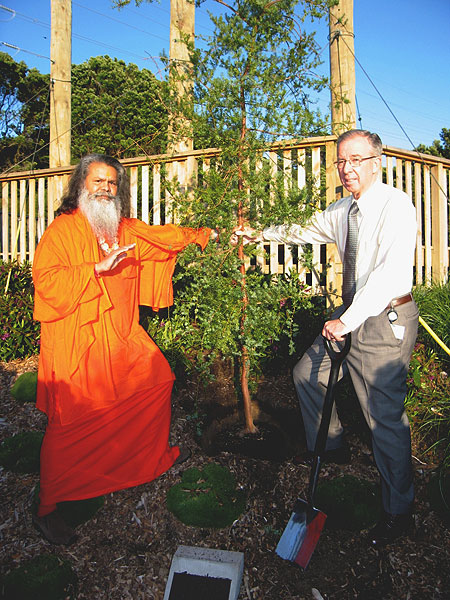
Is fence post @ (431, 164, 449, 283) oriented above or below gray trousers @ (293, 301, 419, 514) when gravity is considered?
above

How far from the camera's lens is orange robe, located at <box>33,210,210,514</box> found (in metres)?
2.66

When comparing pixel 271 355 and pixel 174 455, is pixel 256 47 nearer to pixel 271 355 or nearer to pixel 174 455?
pixel 271 355

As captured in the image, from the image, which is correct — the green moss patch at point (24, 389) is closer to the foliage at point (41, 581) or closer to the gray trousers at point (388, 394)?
the foliage at point (41, 581)

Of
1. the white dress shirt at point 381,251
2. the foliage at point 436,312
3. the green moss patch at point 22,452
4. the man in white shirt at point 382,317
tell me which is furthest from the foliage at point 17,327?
the foliage at point 436,312

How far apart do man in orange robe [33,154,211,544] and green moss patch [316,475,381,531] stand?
108 cm

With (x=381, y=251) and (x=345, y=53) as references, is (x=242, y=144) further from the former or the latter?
(x=345, y=53)

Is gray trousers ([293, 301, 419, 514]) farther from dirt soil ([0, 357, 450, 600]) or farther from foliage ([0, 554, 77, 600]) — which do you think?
foliage ([0, 554, 77, 600])

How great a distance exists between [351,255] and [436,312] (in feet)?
6.53

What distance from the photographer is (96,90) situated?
19000mm

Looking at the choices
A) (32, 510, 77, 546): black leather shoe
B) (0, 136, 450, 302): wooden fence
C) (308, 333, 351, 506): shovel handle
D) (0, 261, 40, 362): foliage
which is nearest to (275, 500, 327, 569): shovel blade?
(308, 333, 351, 506): shovel handle

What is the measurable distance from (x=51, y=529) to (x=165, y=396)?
1031 mm

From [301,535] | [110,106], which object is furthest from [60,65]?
[110,106]

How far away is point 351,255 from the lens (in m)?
2.77

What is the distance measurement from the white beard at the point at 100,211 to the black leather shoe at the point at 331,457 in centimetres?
210
